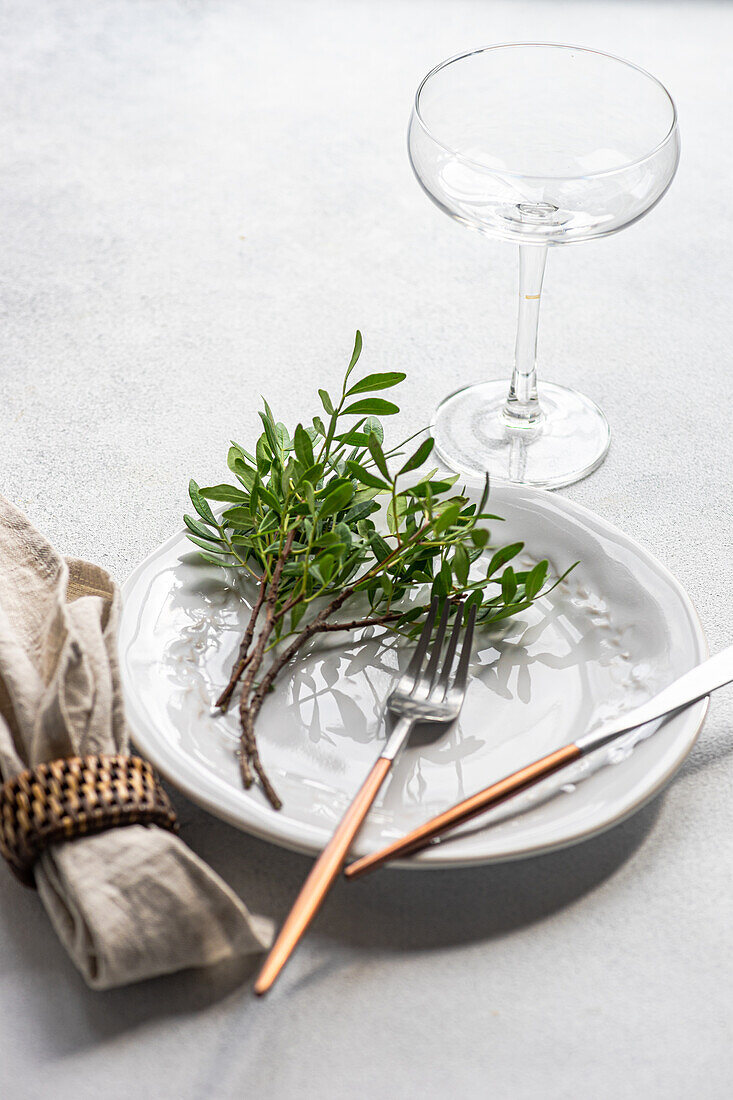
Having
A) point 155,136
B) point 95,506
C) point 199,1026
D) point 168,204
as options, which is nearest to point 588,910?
point 199,1026

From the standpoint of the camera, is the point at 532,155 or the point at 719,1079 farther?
the point at 532,155

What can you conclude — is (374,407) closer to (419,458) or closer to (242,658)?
(419,458)

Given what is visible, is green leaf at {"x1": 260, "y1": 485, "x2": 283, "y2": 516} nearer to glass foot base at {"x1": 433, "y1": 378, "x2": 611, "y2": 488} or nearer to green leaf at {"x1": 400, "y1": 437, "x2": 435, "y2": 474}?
Result: green leaf at {"x1": 400, "y1": 437, "x2": 435, "y2": 474}

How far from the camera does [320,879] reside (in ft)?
1.51

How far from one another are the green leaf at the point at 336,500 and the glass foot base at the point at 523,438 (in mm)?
220

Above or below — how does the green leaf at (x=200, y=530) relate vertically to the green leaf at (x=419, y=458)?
below

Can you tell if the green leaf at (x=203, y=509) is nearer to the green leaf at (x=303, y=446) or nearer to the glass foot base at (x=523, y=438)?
the green leaf at (x=303, y=446)

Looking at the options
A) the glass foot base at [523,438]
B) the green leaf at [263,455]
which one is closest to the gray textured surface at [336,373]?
the glass foot base at [523,438]

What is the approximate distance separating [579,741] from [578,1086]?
0.15 metres

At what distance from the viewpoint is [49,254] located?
1055mm

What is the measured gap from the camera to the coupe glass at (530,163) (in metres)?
0.70

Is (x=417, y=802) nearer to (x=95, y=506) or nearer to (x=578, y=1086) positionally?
(x=578, y=1086)

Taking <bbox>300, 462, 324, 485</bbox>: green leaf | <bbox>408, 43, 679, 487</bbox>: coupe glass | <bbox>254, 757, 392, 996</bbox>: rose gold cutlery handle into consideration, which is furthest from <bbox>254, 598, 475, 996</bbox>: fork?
<bbox>408, 43, 679, 487</bbox>: coupe glass

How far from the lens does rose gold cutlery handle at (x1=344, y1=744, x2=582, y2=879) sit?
1.55 feet
